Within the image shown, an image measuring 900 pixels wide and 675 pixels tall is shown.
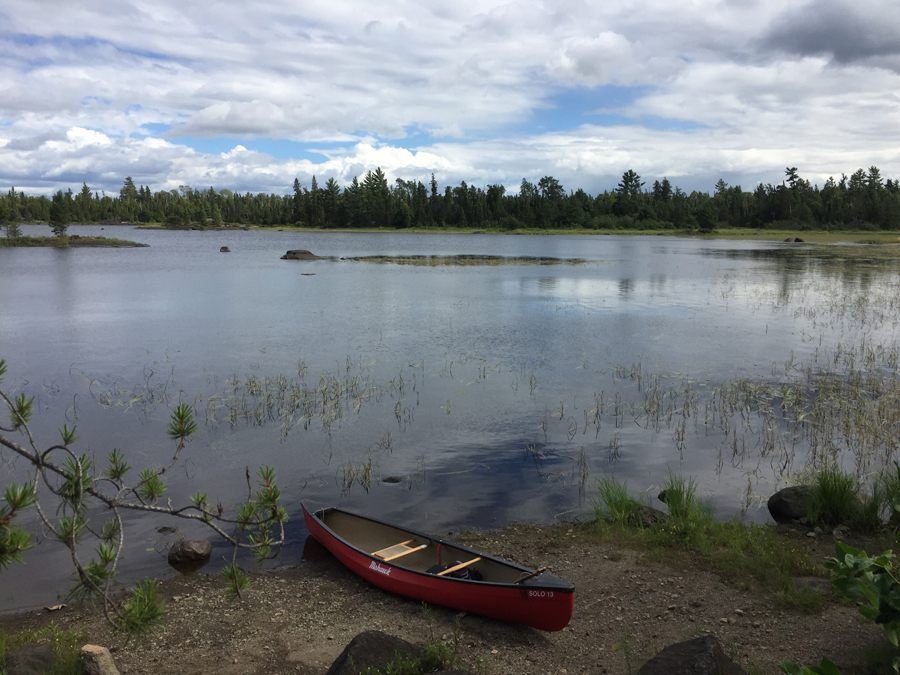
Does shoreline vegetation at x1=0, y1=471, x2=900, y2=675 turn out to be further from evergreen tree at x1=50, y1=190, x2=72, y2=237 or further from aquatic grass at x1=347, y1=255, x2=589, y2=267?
evergreen tree at x1=50, y1=190, x2=72, y2=237

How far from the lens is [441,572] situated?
31.4ft

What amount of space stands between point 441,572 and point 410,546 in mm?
1370

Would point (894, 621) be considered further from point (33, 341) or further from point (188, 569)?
point (33, 341)

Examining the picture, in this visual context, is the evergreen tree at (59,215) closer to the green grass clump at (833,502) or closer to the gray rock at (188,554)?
the gray rock at (188,554)

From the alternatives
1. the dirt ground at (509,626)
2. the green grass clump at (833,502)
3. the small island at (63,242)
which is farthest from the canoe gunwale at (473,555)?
the small island at (63,242)

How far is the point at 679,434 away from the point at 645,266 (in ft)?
184

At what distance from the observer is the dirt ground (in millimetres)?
7906

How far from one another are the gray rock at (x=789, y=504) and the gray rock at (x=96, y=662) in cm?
1128

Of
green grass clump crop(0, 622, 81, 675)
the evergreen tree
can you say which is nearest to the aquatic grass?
the evergreen tree

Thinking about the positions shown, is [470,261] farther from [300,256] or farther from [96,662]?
[96,662]

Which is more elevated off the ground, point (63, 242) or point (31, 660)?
point (63, 242)

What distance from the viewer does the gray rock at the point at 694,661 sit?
20.1 ft

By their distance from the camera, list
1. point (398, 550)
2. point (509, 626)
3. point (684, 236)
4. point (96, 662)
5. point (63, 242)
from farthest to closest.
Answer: point (684, 236) < point (63, 242) < point (398, 550) < point (509, 626) < point (96, 662)

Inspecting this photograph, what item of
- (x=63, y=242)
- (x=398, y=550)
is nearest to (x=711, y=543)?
(x=398, y=550)
